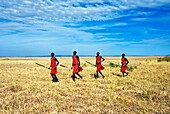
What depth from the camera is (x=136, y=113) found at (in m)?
5.86

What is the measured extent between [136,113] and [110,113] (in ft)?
2.92

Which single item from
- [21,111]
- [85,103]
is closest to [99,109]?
[85,103]

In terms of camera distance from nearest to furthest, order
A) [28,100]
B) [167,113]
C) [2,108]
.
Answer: [167,113]
[2,108]
[28,100]

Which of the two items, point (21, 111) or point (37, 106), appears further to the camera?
point (37, 106)

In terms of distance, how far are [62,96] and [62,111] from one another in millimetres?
1940

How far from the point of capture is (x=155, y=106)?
6.61 m

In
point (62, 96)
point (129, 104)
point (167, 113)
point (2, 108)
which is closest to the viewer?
point (167, 113)

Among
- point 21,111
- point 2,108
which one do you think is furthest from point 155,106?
point 2,108

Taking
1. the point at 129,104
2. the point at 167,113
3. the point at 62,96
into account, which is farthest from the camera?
the point at 62,96

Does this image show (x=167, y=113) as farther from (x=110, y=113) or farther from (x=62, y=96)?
(x=62, y=96)

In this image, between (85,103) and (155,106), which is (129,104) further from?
(85,103)

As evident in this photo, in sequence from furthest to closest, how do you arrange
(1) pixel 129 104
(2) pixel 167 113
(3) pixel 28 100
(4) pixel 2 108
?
(3) pixel 28 100
(1) pixel 129 104
(4) pixel 2 108
(2) pixel 167 113

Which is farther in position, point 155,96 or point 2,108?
point 155,96

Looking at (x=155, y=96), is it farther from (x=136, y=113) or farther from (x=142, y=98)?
(x=136, y=113)
